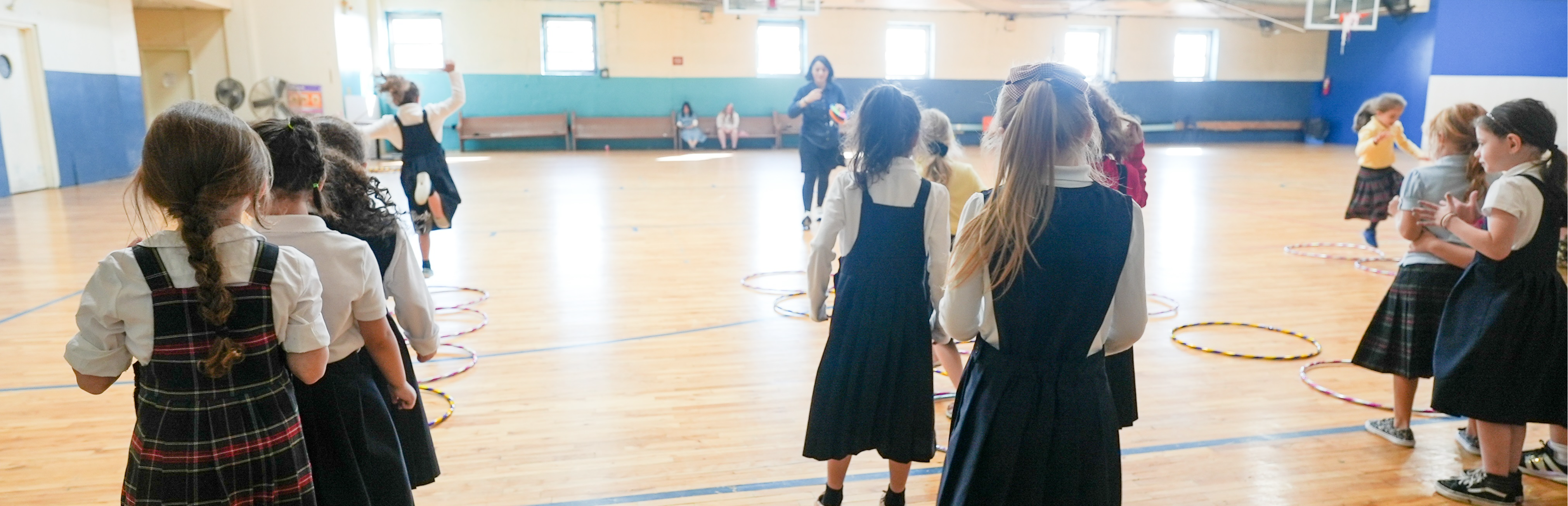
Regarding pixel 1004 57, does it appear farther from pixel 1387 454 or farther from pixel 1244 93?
pixel 1387 454

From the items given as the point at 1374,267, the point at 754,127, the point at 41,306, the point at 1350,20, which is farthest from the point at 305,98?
the point at 1350,20

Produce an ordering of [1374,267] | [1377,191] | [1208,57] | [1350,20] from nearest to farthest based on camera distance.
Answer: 1. [1374,267]
2. [1377,191]
3. [1350,20]
4. [1208,57]

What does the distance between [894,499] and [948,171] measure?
1.26 meters

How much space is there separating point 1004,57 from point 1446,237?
64.0 feet

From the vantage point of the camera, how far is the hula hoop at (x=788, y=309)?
5.38 metres

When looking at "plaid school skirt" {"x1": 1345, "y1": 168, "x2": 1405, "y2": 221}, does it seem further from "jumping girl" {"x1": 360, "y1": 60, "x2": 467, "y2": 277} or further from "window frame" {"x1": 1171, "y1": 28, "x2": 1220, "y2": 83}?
"window frame" {"x1": 1171, "y1": 28, "x2": 1220, "y2": 83}

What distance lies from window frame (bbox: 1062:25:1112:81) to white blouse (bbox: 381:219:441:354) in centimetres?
2139

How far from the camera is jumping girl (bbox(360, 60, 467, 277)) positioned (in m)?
5.82

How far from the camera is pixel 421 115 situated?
5.96 meters

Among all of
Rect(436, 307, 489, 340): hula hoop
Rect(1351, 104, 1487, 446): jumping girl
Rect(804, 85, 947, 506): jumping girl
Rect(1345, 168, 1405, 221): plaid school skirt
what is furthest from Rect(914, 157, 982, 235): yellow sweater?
Rect(1345, 168, 1405, 221): plaid school skirt

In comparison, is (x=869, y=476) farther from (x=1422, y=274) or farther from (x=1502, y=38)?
(x=1502, y=38)

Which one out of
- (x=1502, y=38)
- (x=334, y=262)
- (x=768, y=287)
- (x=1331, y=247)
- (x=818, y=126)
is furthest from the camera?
(x=1502, y=38)

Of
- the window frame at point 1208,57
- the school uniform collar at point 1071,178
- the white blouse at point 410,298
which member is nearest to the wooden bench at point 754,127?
the window frame at point 1208,57

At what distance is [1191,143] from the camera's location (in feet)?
73.5
